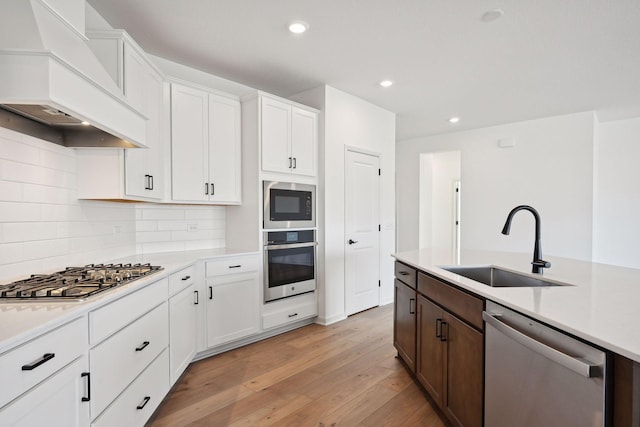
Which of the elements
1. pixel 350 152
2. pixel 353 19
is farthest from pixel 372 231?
pixel 353 19

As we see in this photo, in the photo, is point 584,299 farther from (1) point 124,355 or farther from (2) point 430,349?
(1) point 124,355

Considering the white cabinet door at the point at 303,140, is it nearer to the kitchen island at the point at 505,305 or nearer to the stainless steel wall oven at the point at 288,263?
the stainless steel wall oven at the point at 288,263

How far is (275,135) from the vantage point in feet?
11.2

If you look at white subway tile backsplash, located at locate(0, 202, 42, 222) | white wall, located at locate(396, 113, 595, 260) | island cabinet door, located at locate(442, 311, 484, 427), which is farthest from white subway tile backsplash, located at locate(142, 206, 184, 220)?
white wall, located at locate(396, 113, 595, 260)

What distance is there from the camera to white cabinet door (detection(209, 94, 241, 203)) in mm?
3166

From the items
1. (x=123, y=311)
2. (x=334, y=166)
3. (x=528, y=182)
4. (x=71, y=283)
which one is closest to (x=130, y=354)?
(x=123, y=311)

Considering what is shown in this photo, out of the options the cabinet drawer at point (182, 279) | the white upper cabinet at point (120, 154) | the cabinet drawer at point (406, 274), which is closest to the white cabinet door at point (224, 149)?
the white upper cabinet at point (120, 154)

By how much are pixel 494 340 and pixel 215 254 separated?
231 centimetres

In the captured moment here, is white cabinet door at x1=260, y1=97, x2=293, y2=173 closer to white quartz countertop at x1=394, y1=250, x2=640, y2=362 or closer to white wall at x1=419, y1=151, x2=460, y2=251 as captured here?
white quartz countertop at x1=394, y1=250, x2=640, y2=362

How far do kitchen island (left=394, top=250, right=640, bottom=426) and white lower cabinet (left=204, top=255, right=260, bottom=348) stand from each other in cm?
133

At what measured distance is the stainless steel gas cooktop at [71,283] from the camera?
1.37m

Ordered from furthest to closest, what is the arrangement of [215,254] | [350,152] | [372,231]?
[372,231] → [350,152] → [215,254]

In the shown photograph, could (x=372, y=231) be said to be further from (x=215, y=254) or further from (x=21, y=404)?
(x=21, y=404)

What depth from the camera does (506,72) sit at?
11.3 ft
